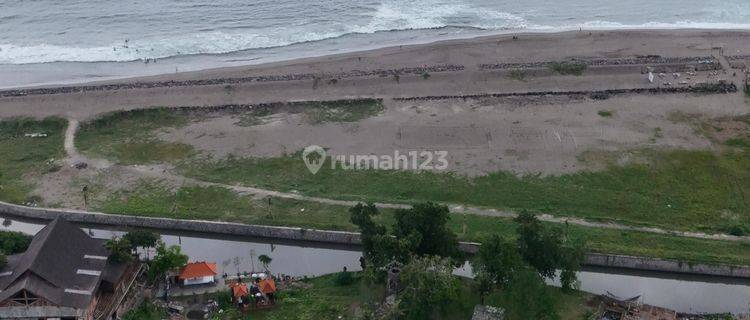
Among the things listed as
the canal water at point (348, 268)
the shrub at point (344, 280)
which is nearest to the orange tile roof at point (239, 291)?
the canal water at point (348, 268)

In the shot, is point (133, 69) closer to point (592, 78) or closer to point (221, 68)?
point (221, 68)

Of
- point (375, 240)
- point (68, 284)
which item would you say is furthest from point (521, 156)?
point (68, 284)

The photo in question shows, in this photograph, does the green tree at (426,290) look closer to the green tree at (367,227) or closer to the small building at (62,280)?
the green tree at (367,227)

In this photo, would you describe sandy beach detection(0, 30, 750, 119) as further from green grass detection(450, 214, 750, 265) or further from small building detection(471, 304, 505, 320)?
small building detection(471, 304, 505, 320)

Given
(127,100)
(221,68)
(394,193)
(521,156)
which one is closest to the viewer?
(394,193)

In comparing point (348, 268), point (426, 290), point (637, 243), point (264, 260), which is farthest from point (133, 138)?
point (637, 243)

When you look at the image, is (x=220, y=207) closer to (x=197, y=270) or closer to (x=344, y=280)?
(x=197, y=270)

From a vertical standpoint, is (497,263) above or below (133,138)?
below
